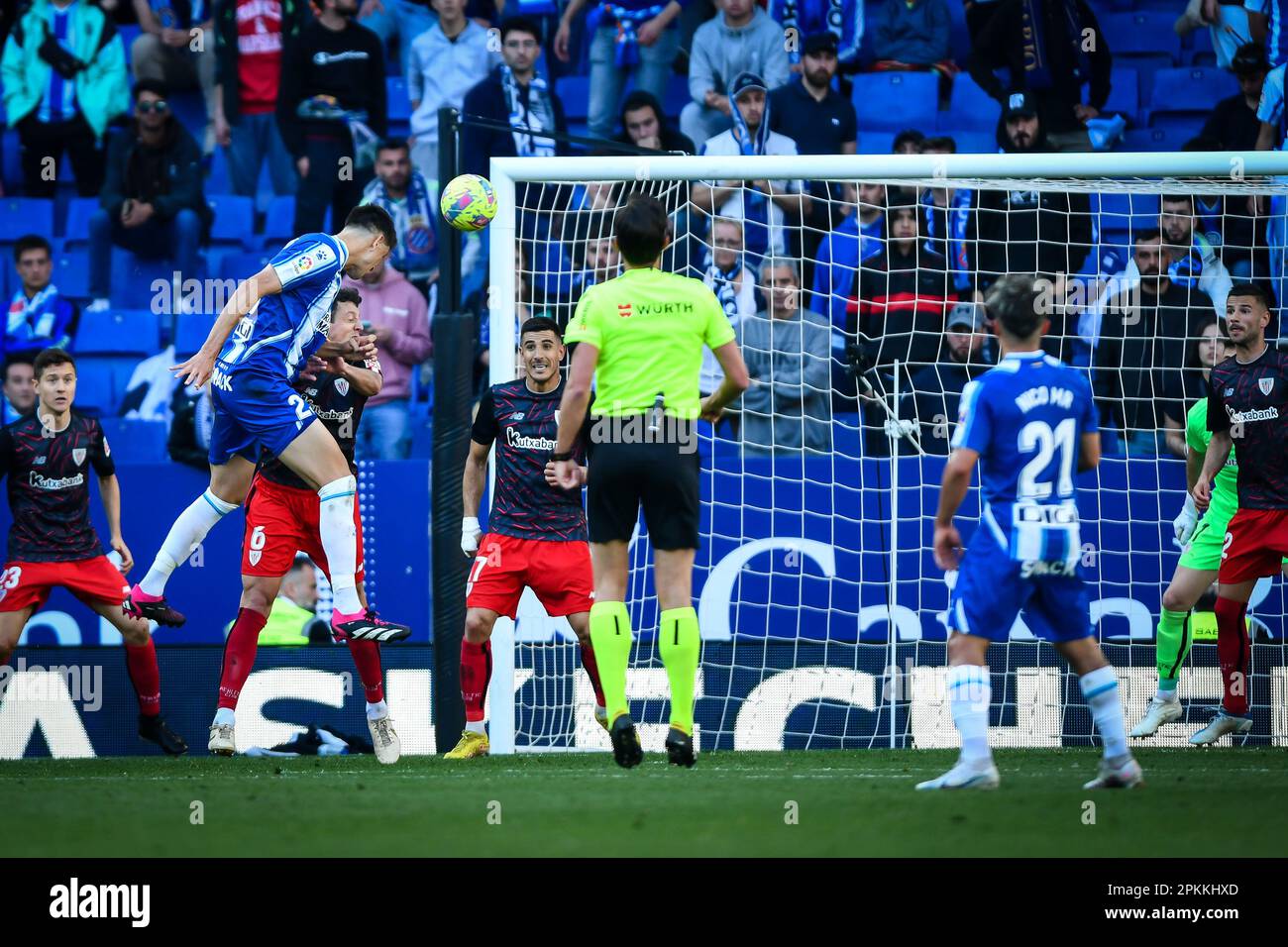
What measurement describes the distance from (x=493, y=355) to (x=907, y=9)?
6.32 metres

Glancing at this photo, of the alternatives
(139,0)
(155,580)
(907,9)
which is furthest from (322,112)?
(155,580)

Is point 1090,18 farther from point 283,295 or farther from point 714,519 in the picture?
point 283,295

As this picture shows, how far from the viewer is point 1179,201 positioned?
37.6ft

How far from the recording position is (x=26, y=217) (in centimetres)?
1377

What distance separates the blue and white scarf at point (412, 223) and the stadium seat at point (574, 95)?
1500 millimetres

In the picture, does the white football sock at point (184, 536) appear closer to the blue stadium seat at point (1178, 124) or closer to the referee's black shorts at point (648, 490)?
the referee's black shorts at point (648, 490)

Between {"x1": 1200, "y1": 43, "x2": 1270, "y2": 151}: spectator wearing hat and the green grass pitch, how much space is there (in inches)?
253

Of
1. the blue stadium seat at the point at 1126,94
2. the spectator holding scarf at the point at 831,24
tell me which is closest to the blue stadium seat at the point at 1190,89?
the blue stadium seat at the point at 1126,94

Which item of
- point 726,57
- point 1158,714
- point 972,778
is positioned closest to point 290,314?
point 972,778

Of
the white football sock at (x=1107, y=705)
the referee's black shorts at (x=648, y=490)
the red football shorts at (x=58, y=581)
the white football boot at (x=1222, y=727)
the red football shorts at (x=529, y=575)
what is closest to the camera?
the white football sock at (x=1107, y=705)

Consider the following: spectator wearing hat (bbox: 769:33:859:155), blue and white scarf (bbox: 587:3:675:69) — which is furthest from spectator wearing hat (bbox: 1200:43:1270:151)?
blue and white scarf (bbox: 587:3:675:69)

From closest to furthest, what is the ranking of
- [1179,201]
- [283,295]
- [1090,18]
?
[283,295]
[1179,201]
[1090,18]

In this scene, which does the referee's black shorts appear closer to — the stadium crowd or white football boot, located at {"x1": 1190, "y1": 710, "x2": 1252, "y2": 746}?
white football boot, located at {"x1": 1190, "y1": 710, "x2": 1252, "y2": 746}

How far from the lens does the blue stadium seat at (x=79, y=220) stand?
13.5 metres
